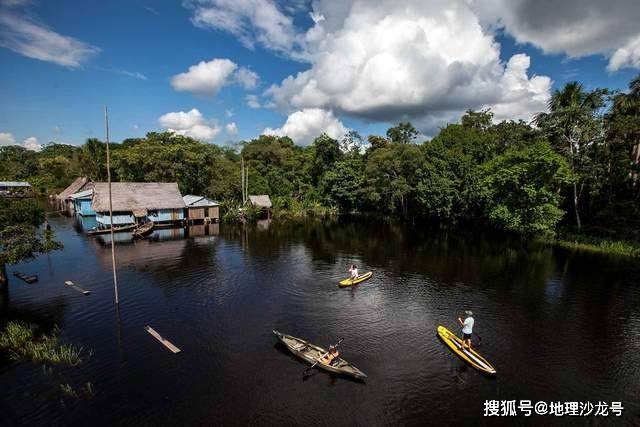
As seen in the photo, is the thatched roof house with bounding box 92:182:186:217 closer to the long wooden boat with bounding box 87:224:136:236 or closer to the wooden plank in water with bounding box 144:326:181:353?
the long wooden boat with bounding box 87:224:136:236

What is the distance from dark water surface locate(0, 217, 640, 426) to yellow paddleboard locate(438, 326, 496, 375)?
414mm

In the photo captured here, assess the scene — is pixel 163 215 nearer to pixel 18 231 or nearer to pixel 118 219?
pixel 118 219

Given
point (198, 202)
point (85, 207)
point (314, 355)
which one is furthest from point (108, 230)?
point (314, 355)

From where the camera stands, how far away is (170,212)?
52062mm

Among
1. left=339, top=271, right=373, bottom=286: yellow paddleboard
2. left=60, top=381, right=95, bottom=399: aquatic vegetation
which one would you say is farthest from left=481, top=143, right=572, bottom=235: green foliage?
left=60, top=381, right=95, bottom=399: aquatic vegetation

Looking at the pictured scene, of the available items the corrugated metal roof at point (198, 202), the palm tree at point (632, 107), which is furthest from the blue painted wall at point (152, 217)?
the palm tree at point (632, 107)

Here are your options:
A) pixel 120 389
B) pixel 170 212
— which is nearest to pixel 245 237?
pixel 170 212

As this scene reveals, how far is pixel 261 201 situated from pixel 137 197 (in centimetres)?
2114

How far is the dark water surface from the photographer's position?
1368 centimetres

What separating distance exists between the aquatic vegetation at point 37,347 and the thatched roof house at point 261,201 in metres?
45.2

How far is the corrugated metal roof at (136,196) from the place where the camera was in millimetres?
47125

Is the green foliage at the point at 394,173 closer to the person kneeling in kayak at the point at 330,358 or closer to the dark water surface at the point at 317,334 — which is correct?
the dark water surface at the point at 317,334

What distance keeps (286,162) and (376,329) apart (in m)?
63.9

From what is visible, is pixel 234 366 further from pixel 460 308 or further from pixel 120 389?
Result: pixel 460 308
